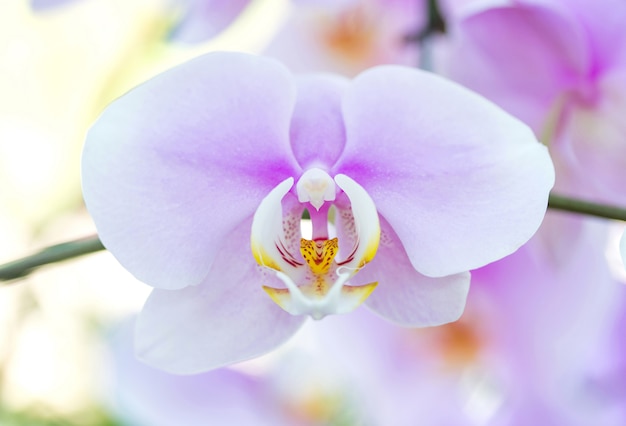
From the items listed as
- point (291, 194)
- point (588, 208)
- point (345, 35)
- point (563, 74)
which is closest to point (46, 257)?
point (291, 194)

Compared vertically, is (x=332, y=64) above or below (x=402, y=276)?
below

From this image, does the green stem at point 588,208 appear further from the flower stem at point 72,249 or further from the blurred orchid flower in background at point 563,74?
the blurred orchid flower in background at point 563,74

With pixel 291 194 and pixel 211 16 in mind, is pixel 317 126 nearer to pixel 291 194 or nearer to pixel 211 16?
pixel 291 194

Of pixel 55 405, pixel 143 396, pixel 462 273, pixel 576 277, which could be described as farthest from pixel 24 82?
pixel 462 273

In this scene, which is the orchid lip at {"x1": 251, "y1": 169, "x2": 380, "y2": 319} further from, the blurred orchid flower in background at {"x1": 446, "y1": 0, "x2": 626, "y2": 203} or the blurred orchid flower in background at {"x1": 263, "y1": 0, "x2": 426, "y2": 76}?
the blurred orchid flower in background at {"x1": 263, "y1": 0, "x2": 426, "y2": 76}

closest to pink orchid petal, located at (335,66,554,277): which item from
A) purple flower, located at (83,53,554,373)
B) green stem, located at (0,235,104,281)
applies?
purple flower, located at (83,53,554,373)

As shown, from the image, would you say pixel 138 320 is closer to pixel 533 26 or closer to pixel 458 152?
pixel 458 152

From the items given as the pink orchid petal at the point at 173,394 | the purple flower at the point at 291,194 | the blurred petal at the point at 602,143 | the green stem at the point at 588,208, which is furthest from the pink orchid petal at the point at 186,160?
the pink orchid petal at the point at 173,394
